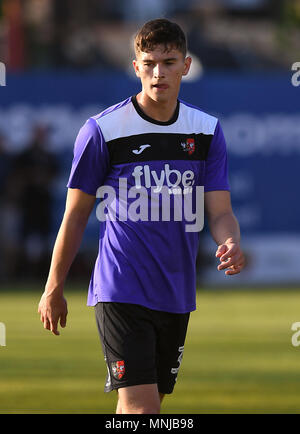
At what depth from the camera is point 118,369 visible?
6.41 meters

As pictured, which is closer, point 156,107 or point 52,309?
point 52,309

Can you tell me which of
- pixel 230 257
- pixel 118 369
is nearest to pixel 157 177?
pixel 230 257

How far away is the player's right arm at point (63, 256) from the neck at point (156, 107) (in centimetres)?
58

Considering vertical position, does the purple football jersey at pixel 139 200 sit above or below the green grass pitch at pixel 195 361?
above

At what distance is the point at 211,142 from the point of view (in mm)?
6832

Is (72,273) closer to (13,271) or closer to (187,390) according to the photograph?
(13,271)

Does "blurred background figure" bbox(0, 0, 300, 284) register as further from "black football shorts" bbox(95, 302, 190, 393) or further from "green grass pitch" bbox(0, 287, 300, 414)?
"black football shorts" bbox(95, 302, 190, 393)

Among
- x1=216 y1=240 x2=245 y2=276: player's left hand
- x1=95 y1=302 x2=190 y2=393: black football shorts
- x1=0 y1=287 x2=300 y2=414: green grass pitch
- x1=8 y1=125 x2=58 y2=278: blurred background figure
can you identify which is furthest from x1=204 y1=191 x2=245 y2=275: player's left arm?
x1=8 y1=125 x2=58 y2=278: blurred background figure

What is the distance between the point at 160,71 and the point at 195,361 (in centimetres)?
555

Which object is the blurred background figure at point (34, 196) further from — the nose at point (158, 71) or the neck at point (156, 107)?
the nose at point (158, 71)

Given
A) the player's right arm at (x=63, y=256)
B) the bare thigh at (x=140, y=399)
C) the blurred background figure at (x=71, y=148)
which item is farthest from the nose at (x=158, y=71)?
the blurred background figure at (x=71, y=148)

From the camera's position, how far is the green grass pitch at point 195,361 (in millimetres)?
9148

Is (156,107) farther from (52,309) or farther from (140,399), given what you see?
(140,399)
